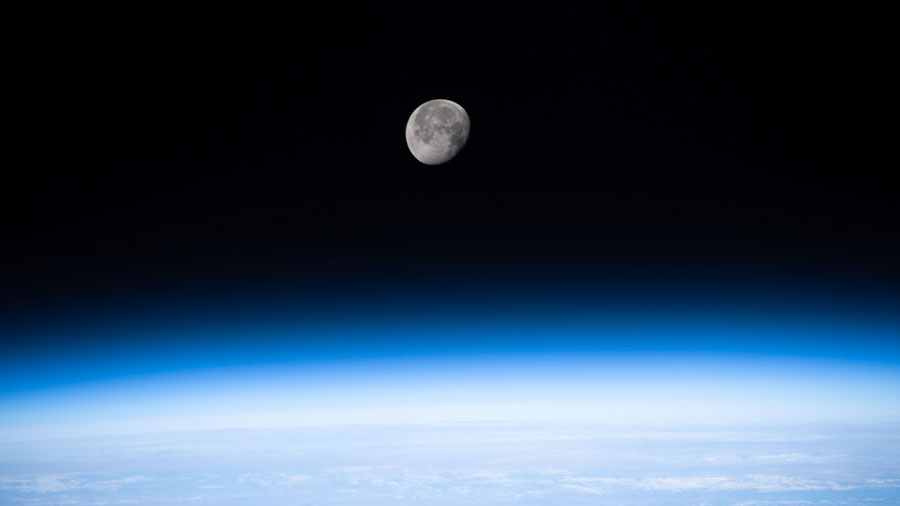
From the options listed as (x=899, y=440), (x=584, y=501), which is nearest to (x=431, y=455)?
(x=584, y=501)

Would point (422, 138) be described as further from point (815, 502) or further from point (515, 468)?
point (515, 468)

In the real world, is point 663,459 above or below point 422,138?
below

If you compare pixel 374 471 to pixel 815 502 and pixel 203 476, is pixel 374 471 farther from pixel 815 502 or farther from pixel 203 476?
pixel 815 502

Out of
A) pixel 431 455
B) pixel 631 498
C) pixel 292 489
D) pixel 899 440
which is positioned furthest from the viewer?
pixel 899 440

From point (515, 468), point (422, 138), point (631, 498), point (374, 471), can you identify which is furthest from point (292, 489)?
point (422, 138)

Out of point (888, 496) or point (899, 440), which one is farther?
point (899, 440)

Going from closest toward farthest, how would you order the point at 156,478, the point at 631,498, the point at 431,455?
the point at 631,498 → the point at 156,478 → the point at 431,455
